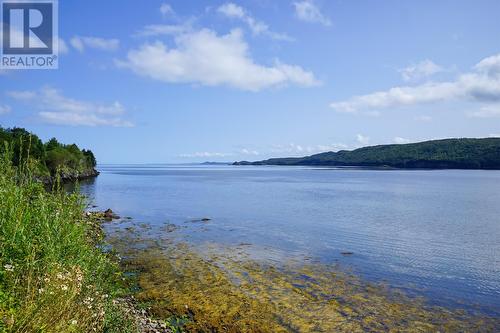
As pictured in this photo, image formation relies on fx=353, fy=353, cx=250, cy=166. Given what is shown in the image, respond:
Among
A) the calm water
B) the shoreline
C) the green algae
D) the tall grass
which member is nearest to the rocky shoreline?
the calm water

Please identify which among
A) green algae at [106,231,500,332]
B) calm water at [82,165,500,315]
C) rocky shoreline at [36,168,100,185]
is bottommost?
calm water at [82,165,500,315]

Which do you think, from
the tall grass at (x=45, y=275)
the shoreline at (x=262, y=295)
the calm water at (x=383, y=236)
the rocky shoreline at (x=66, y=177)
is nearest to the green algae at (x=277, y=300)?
the shoreline at (x=262, y=295)

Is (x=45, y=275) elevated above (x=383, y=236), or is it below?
above

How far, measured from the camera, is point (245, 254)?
26.1 m

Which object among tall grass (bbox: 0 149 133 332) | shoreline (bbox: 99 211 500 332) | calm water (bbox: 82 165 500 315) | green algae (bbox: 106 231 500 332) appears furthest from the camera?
calm water (bbox: 82 165 500 315)

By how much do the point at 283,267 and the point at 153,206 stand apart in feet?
119

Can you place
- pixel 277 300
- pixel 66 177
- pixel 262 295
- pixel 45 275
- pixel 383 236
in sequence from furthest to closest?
pixel 66 177 → pixel 383 236 → pixel 262 295 → pixel 277 300 → pixel 45 275

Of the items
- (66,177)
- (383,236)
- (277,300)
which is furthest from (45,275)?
(66,177)

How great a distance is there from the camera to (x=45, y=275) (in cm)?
867

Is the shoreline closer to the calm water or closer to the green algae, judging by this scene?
the green algae

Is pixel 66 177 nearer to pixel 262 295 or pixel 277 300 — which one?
pixel 262 295

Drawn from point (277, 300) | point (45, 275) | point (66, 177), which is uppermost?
point (45, 275)

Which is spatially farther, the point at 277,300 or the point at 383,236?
the point at 383,236

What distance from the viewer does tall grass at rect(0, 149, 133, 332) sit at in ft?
23.7
